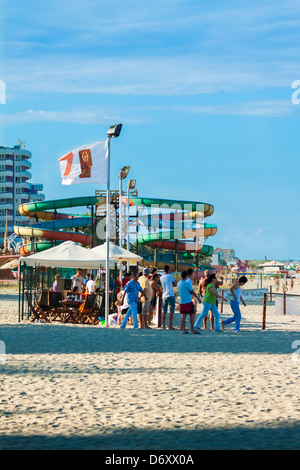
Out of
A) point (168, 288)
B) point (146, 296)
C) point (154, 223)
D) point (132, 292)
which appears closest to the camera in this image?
point (132, 292)

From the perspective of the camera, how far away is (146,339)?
14906 millimetres

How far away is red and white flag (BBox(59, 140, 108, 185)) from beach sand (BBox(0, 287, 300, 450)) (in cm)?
425

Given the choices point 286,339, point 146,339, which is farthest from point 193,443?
point 286,339

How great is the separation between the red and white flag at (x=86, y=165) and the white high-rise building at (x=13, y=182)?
5516 inches

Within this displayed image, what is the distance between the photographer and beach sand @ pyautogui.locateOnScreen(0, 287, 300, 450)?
6.38 meters

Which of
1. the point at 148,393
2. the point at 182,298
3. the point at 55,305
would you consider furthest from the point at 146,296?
the point at 148,393

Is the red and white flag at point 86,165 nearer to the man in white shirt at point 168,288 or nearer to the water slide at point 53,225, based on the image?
the man in white shirt at point 168,288

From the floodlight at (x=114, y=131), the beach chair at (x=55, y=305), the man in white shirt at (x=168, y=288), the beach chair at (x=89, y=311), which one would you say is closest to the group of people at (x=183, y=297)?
the man in white shirt at (x=168, y=288)

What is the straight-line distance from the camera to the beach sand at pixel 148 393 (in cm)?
638

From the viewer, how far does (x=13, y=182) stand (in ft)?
525

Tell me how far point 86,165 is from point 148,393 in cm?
1002

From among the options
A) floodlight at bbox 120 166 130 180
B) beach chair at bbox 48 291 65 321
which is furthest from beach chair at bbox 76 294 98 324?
floodlight at bbox 120 166 130 180

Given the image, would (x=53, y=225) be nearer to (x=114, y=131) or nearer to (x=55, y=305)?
(x=55, y=305)
